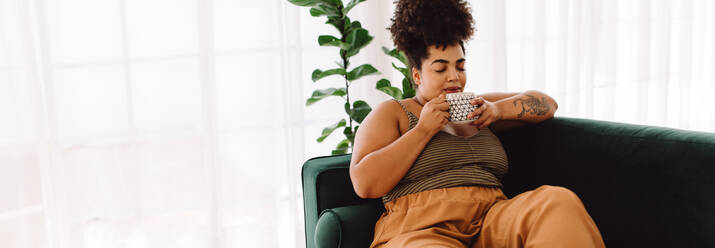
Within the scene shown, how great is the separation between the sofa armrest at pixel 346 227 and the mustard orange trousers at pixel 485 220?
3cm

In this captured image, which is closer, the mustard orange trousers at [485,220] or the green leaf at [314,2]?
the mustard orange trousers at [485,220]

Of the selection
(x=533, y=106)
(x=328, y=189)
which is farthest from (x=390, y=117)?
(x=533, y=106)

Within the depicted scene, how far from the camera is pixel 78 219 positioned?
5.74ft

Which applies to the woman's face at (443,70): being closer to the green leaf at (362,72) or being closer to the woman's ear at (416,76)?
the woman's ear at (416,76)

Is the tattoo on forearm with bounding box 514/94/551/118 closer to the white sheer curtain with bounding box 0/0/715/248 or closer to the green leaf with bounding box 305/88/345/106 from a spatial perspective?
the green leaf with bounding box 305/88/345/106

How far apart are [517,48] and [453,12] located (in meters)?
1.39

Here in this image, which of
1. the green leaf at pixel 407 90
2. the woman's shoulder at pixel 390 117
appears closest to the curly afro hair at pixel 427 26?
the woman's shoulder at pixel 390 117

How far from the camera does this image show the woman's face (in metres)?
1.50

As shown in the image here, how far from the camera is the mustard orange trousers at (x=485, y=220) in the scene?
1171 mm

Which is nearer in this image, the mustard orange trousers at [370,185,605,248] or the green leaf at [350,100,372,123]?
the mustard orange trousers at [370,185,605,248]

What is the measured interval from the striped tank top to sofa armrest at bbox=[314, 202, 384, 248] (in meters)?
0.07

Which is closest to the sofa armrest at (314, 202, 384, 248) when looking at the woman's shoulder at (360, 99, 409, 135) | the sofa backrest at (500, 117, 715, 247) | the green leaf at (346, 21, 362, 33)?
the woman's shoulder at (360, 99, 409, 135)

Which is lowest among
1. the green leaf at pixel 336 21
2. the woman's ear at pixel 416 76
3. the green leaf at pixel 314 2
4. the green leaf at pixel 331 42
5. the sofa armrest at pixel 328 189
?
the sofa armrest at pixel 328 189

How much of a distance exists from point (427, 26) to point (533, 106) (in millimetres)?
406
